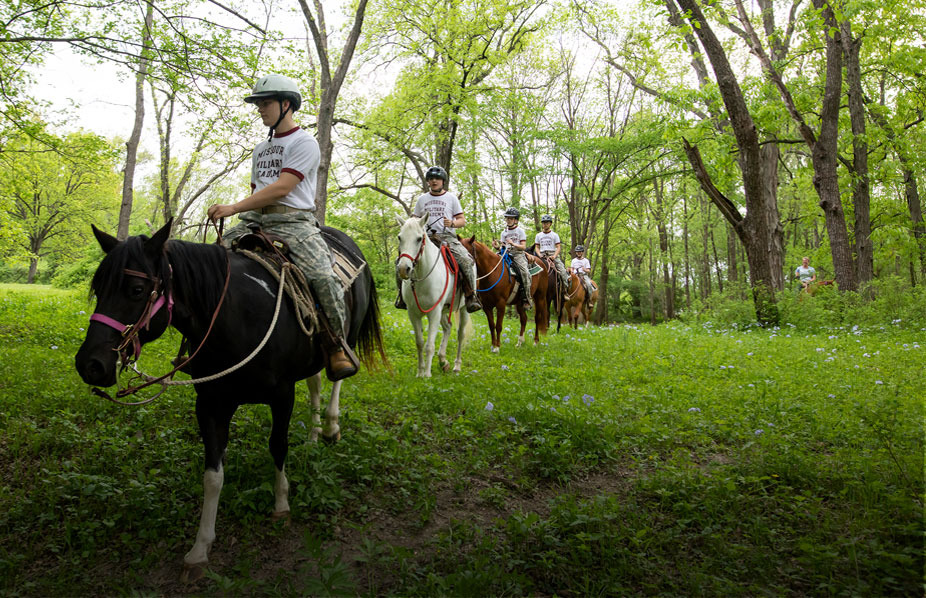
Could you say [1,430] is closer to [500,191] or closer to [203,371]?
[203,371]

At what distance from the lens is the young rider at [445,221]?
8.26 m

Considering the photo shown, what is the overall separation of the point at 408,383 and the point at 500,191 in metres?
25.0

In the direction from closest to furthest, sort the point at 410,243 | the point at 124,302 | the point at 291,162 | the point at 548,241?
the point at 124,302
the point at 291,162
the point at 410,243
the point at 548,241

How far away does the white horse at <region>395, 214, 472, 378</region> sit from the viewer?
279 inches

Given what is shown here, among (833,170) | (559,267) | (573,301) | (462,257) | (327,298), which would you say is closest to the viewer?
(327,298)

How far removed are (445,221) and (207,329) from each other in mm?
5307

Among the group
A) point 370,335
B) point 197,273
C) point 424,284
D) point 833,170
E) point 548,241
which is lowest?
point 370,335

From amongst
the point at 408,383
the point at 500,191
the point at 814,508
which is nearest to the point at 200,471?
the point at 408,383

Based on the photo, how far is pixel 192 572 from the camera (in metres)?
3.02

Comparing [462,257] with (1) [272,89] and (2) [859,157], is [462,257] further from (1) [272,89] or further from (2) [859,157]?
(2) [859,157]

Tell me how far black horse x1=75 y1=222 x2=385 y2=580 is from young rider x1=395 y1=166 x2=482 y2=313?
4573 millimetres

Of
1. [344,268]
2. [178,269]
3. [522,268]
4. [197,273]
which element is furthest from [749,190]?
[178,269]

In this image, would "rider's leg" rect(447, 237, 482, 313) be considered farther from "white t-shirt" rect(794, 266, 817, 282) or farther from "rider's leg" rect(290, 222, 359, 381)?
"white t-shirt" rect(794, 266, 817, 282)

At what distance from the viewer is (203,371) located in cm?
324
